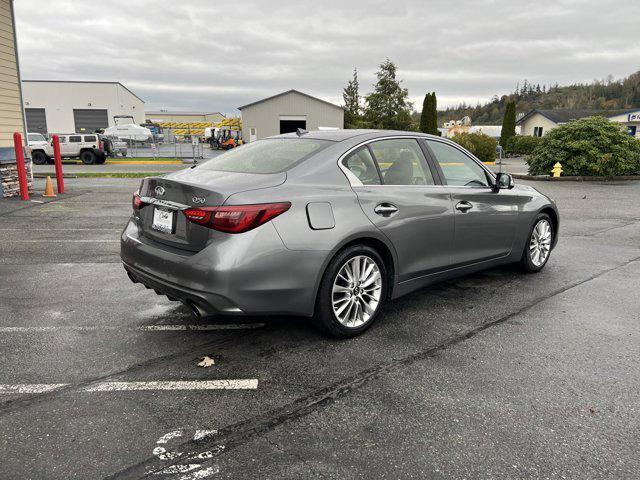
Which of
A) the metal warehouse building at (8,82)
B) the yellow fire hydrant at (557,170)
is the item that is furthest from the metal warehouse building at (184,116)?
the yellow fire hydrant at (557,170)

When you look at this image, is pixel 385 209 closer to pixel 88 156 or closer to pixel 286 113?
pixel 88 156

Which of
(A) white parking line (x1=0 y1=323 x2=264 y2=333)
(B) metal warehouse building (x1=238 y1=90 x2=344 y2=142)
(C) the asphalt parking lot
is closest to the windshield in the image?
(B) metal warehouse building (x1=238 y1=90 x2=344 y2=142)

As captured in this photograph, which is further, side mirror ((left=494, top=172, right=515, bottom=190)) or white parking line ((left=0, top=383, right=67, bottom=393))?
side mirror ((left=494, top=172, right=515, bottom=190))

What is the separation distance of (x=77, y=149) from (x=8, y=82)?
1481 cm

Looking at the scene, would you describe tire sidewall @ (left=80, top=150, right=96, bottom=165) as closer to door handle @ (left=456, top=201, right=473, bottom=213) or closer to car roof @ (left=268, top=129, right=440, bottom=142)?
car roof @ (left=268, top=129, right=440, bottom=142)

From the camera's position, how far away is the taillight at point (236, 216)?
323 centimetres

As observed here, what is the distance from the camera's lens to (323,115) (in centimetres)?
4906

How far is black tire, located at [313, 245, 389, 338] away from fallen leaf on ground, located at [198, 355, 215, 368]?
2.67 feet

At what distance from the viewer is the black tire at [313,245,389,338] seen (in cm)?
360

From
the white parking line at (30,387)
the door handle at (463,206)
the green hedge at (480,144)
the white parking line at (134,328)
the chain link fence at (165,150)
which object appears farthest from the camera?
the chain link fence at (165,150)

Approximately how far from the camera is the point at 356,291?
3836 millimetres

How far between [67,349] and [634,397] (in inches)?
152

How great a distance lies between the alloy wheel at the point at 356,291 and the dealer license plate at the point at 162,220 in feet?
4.18

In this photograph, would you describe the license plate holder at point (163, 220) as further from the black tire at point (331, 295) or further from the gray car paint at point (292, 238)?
the black tire at point (331, 295)
